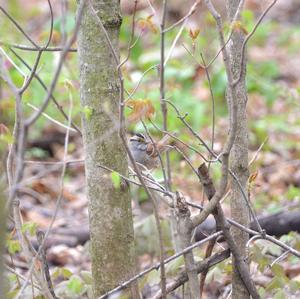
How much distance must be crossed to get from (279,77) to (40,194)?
3802mm

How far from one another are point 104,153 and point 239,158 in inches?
20.2

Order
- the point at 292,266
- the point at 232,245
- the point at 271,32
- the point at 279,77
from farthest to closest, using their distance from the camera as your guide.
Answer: the point at 271,32, the point at 279,77, the point at 292,266, the point at 232,245

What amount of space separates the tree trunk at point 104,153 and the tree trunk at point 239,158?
41 centimetres

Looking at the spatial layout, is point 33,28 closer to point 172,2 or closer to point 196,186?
point 172,2

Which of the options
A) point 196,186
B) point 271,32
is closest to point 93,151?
point 196,186

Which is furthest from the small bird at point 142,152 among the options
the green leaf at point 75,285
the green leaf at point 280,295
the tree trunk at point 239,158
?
the green leaf at point 280,295

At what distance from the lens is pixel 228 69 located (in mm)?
2312

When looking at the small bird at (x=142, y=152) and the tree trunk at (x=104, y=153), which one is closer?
the tree trunk at (x=104, y=153)

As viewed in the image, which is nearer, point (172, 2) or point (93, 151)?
point (93, 151)

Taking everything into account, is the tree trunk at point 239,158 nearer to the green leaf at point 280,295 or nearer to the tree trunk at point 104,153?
the green leaf at point 280,295

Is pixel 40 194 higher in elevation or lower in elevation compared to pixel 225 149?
lower

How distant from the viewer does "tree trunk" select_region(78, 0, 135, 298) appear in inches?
105

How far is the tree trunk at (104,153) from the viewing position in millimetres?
2674

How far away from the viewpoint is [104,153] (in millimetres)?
2727
